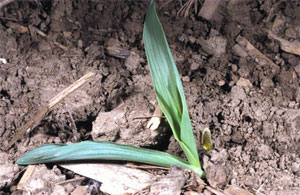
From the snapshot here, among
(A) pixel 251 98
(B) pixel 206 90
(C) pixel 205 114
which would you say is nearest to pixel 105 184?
(C) pixel 205 114

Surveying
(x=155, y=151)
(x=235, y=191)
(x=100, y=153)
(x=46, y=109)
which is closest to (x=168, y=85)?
(x=155, y=151)

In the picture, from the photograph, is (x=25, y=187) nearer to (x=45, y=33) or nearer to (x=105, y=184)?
(x=105, y=184)

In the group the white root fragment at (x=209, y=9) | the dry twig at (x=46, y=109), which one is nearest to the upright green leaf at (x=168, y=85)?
the dry twig at (x=46, y=109)

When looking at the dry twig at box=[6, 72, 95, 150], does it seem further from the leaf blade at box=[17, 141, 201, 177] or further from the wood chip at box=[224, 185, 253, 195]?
the wood chip at box=[224, 185, 253, 195]

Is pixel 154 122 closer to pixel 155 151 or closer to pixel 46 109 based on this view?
pixel 155 151

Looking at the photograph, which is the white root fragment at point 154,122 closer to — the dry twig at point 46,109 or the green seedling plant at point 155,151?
the green seedling plant at point 155,151

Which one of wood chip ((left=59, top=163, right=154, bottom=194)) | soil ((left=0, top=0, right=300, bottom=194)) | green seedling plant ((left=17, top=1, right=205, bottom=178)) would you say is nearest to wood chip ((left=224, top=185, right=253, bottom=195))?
soil ((left=0, top=0, right=300, bottom=194))

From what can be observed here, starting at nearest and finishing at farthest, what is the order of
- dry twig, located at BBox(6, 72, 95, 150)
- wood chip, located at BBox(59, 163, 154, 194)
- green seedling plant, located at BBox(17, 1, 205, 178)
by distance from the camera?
1. green seedling plant, located at BBox(17, 1, 205, 178)
2. wood chip, located at BBox(59, 163, 154, 194)
3. dry twig, located at BBox(6, 72, 95, 150)
